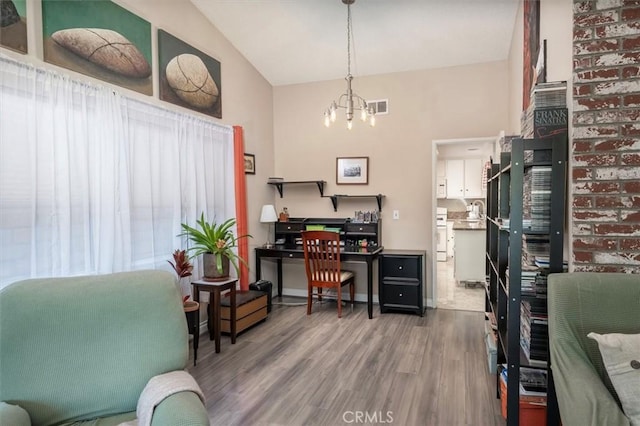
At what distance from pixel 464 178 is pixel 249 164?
194 inches

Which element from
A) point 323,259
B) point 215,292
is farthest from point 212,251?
point 323,259

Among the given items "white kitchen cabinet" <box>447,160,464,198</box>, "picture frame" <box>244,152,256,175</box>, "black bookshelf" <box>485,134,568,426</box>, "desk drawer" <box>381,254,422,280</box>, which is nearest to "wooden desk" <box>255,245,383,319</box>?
"desk drawer" <box>381,254,422,280</box>

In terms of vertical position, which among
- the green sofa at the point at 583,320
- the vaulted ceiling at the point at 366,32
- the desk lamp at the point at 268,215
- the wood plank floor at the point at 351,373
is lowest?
the wood plank floor at the point at 351,373

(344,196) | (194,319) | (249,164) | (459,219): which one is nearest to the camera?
(194,319)

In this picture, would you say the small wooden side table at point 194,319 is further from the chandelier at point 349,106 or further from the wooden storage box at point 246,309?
the chandelier at point 349,106

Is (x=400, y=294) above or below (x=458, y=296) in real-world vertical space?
above

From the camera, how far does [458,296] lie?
4906mm

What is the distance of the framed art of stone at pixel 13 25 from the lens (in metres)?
2.00

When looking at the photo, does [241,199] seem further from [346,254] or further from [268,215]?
[346,254]

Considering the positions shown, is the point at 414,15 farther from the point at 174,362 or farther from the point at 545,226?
the point at 174,362

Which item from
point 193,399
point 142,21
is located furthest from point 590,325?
point 142,21

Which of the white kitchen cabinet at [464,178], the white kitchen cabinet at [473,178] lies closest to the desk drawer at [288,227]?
the white kitchen cabinet at [464,178]

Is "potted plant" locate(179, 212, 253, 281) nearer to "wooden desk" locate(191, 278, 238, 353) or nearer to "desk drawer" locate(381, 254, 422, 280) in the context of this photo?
"wooden desk" locate(191, 278, 238, 353)

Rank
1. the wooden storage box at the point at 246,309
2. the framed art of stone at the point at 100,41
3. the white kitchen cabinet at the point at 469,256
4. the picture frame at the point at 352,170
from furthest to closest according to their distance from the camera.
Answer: the white kitchen cabinet at the point at 469,256
the picture frame at the point at 352,170
the wooden storage box at the point at 246,309
the framed art of stone at the point at 100,41
